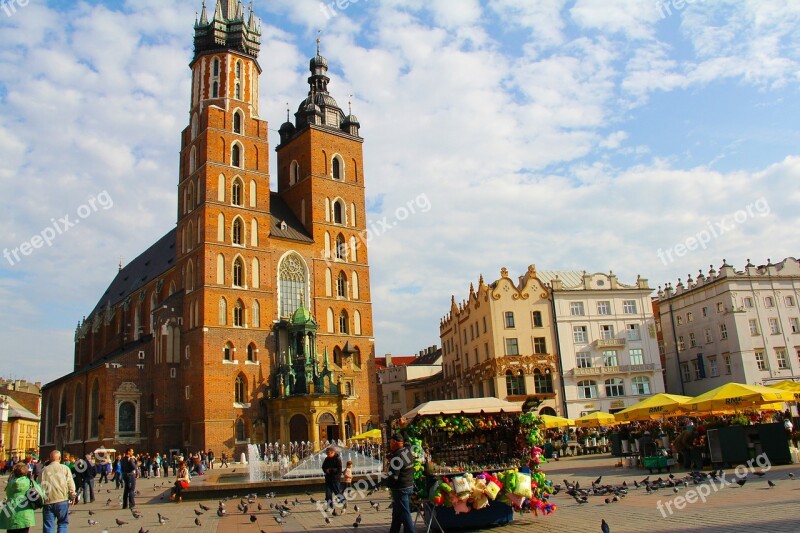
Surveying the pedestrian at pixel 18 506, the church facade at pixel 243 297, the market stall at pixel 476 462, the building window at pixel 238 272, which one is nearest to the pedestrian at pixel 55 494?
the pedestrian at pixel 18 506

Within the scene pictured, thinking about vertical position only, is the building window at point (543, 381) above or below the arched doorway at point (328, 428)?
above

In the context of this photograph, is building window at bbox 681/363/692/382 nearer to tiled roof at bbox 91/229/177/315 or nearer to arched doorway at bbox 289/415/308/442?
arched doorway at bbox 289/415/308/442

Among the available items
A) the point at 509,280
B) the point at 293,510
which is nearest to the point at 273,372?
the point at 509,280

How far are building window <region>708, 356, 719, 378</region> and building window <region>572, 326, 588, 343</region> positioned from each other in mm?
9593

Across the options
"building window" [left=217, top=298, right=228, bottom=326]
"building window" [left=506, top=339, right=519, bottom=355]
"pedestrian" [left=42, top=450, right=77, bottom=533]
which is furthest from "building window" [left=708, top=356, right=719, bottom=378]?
"pedestrian" [left=42, top=450, right=77, bottom=533]

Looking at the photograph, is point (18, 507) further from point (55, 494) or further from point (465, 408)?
point (465, 408)

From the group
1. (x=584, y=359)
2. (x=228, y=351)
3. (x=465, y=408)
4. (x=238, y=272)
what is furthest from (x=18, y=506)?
(x=584, y=359)

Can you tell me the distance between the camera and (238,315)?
4750 centimetres

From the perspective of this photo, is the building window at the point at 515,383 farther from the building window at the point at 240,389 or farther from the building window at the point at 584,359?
the building window at the point at 240,389

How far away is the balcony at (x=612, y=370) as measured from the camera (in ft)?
159

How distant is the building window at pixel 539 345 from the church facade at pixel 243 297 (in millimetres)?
12312

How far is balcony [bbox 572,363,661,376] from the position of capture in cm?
4834

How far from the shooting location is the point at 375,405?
168 ft

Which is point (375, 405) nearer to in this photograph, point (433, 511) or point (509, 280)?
point (509, 280)
